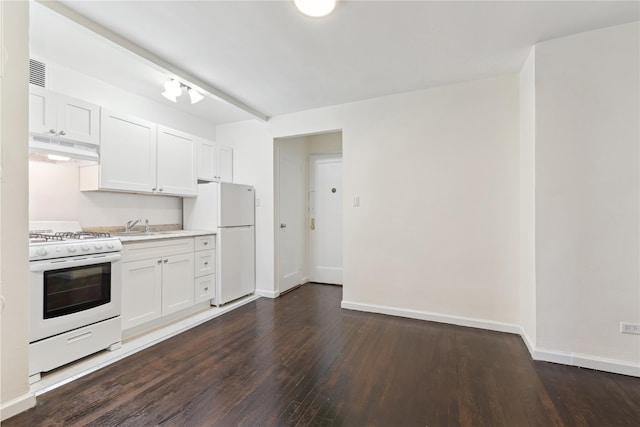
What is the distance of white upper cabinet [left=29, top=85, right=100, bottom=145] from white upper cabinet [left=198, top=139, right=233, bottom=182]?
1.22m

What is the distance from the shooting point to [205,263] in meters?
3.32

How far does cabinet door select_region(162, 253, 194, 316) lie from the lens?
2.86 meters

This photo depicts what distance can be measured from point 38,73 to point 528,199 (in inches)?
170

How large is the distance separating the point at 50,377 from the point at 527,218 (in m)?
3.90

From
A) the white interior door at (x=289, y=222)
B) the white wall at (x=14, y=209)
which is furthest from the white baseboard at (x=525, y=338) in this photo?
the white wall at (x=14, y=209)

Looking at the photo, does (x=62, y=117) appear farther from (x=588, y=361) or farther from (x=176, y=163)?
(x=588, y=361)

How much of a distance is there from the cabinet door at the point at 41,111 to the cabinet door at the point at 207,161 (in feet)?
4.99

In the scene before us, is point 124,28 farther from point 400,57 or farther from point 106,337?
point 106,337

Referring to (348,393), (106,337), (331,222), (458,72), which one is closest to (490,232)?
(458,72)

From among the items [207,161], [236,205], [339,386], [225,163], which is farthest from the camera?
[225,163]

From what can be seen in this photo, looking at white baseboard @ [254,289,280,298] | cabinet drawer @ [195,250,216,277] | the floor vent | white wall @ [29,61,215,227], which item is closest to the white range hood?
white wall @ [29,61,215,227]

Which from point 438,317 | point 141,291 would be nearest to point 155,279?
point 141,291

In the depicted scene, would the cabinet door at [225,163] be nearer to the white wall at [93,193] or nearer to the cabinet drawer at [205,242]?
the white wall at [93,193]

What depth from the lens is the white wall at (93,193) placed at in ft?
8.21
